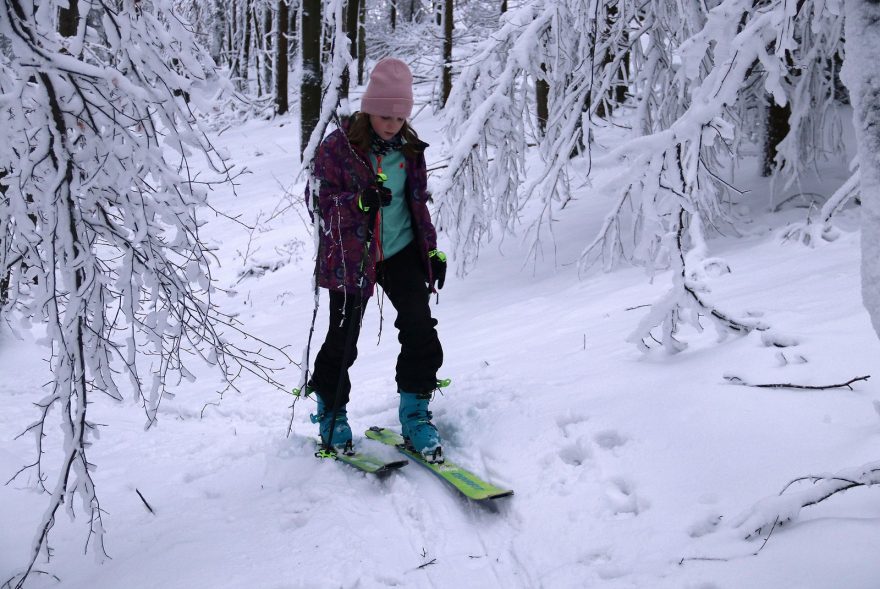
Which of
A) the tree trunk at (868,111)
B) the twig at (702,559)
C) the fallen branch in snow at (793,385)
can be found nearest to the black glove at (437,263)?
the fallen branch in snow at (793,385)

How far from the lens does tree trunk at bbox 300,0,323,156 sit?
37.5 feet

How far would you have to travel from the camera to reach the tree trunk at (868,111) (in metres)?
1.87

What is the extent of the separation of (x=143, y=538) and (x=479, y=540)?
1.58 meters

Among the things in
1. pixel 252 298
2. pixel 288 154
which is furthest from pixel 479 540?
pixel 288 154

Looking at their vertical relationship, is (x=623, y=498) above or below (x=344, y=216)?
below

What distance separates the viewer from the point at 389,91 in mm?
3268

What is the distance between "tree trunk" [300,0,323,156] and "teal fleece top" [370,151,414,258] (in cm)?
821

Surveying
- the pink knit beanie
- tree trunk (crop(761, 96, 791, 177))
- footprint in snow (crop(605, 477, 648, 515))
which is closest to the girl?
the pink knit beanie

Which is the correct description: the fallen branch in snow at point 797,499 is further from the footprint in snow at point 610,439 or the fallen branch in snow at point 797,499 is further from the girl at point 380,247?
the girl at point 380,247

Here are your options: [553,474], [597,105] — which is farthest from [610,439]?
[597,105]

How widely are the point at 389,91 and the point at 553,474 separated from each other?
1.98m

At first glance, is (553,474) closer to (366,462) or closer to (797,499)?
(366,462)

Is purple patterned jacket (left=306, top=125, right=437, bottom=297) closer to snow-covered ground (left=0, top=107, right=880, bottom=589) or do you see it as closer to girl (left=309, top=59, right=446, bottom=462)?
girl (left=309, top=59, right=446, bottom=462)

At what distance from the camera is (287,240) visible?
441 inches
